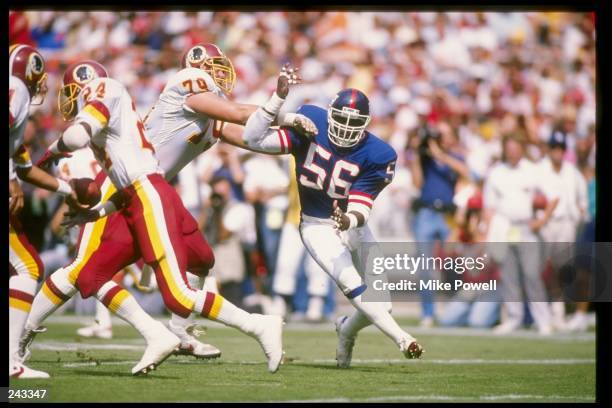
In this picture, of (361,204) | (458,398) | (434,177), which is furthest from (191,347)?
(434,177)

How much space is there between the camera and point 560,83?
43.9 feet

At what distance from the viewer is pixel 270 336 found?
5816 millimetres

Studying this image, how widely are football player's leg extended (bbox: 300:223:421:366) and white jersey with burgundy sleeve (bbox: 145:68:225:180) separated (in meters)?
0.82

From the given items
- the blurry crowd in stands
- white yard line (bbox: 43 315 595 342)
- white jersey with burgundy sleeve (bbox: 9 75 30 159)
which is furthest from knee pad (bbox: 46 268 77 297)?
the blurry crowd in stands

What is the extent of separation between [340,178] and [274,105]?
30.3 inches

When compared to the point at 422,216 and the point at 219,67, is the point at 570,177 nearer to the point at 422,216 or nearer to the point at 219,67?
the point at 422,216

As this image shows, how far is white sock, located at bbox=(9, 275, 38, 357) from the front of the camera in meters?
5.39

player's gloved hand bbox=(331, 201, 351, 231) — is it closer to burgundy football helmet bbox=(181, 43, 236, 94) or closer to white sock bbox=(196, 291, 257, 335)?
white sock bbox=(196, 291, 257, 335)

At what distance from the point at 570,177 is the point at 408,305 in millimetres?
2461

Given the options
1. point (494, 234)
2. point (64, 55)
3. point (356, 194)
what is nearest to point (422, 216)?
point (494, 234)

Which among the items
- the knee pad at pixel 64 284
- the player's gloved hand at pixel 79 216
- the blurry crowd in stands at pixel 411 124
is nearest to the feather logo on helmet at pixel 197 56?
the player's gloved hand at pixel 79 216

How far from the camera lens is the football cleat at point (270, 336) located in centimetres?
580

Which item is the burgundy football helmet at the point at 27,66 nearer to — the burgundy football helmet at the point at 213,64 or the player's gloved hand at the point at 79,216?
the player's gloved hand at the point at 79,216

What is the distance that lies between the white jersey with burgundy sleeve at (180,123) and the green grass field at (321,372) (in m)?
1.21
